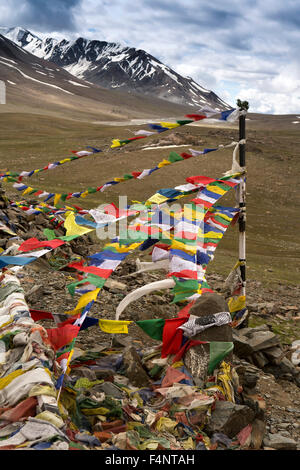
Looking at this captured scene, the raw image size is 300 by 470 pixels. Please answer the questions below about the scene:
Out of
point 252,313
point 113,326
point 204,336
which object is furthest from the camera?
point 252,313

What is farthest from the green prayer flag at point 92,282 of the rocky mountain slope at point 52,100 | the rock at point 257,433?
the rocky mountain slope at point 52,100

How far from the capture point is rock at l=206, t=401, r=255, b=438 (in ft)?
14.8

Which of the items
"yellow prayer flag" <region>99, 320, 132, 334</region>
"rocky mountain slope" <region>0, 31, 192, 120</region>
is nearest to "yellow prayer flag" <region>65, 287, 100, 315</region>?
"yellow prayer flag" <region>99, 320, 132, 334</region>

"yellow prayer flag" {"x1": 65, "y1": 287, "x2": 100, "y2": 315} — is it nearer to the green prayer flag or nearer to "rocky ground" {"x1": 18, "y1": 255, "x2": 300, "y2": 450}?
the green prayer flag

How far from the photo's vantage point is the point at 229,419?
4.56 meters

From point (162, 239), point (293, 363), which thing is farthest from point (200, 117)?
point (293, 363)

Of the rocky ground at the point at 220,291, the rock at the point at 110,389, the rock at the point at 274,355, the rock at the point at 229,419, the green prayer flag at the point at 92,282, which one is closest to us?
the rock at the point at 229,419

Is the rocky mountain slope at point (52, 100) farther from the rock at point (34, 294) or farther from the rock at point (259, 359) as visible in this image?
the rock at point (259, 359)

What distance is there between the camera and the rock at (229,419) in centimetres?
452

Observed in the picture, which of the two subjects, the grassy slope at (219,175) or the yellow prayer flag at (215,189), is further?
the grassy slope at (219,175)

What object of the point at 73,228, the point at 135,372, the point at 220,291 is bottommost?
the point at 220,291

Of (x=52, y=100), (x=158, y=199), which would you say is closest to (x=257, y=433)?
(x=158, y=199)

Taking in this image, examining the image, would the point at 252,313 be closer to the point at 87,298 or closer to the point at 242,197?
the point at 242,197
